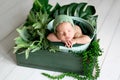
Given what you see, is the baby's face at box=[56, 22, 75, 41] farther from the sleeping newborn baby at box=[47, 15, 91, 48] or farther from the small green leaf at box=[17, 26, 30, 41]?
the small green leaf at box=[17, 26, 30, 41]

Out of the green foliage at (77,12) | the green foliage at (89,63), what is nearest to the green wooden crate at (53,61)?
the green foliage at (89,63)

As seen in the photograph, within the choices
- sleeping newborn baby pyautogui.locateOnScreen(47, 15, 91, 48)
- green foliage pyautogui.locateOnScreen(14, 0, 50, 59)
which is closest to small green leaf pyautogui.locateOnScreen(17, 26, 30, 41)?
green foliage pyautogui.locateOnScreen(14, 0, 50, 59)

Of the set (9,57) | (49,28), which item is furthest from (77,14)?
(9,57)

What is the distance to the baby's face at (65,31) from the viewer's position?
1054 mm

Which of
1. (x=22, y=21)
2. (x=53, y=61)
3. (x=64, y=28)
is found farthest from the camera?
(x=22, y=21)

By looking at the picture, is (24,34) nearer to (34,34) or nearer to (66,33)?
(34,34)

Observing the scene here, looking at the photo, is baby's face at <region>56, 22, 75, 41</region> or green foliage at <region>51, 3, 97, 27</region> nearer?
baby's face at <region>56, 22, 75, 41</region>

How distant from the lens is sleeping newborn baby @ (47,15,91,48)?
1058 mm

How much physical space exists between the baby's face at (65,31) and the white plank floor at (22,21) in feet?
0.66

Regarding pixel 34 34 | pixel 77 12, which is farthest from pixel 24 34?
pixel 77 12

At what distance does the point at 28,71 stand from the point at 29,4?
707 mm

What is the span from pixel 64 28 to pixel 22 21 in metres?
0.59

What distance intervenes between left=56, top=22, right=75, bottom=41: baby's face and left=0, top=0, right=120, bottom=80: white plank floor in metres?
0.20

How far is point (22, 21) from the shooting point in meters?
1.58
